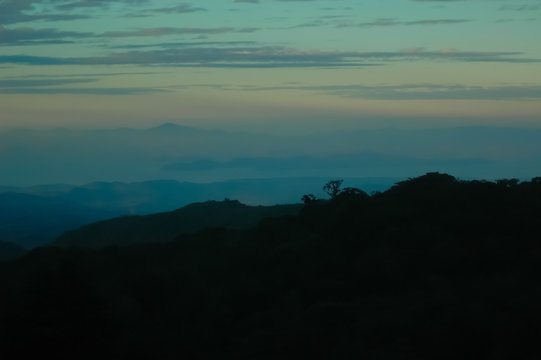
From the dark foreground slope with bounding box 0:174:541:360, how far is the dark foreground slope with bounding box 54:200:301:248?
32.2m

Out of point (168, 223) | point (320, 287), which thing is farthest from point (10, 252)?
point (320, 287)

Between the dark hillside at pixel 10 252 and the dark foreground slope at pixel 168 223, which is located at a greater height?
the dark foreground slope at pixel 168 223

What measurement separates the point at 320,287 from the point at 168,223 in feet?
151

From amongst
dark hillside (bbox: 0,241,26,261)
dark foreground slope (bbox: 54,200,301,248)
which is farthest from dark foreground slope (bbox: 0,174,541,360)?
dark foreground slope (bbox: 54,200,301,248)

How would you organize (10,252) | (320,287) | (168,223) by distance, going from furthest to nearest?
(168,223)
(10,252)
(320,287)

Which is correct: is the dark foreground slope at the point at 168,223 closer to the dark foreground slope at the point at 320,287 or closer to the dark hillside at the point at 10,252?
the dark hillside at the point at 10,252

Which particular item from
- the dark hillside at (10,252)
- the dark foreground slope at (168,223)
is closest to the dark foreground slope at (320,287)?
the dark hillside at (10,252)

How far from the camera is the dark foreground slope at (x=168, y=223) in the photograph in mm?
60969

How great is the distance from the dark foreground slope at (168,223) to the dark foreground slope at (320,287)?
32.2 m

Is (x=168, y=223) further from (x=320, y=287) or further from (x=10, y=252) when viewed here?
(x=320, y=287)

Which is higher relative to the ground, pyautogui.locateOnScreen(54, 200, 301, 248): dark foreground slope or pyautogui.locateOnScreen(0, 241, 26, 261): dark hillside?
pyautogui.locateOnScreen(54, 200, 301, 248): dark foreground slope

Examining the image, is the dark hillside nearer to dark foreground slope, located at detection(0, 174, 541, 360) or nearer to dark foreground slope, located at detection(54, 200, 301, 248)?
dark foreground slope, located at detection(0, 174, 541, 360)

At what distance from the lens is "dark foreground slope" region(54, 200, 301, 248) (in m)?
61.0

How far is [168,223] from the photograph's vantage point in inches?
2581
